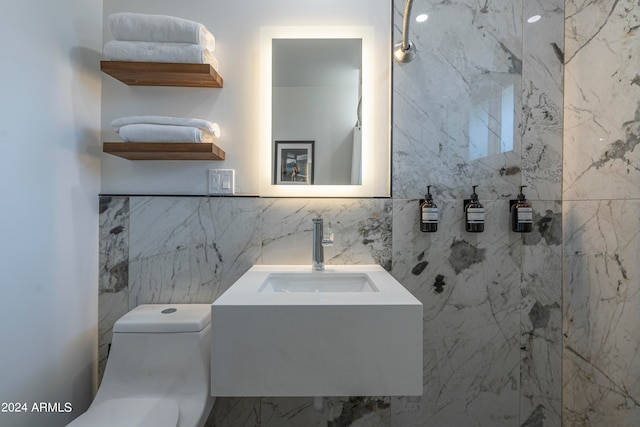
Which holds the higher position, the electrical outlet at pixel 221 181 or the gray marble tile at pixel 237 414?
the electrical outlet at pixel 221 181

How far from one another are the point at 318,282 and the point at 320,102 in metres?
0.76

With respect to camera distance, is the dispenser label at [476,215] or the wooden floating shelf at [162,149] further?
the dispenser label at [476,215]

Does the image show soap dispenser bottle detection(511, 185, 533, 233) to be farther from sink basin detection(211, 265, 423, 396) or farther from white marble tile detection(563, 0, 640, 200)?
sink basin detection(211, 265, 423, 396)

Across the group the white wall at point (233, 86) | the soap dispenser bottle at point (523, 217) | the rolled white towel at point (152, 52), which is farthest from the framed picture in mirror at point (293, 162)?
the soap dispenser bottle at point (523, 217)

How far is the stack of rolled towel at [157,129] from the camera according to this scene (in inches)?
44.1

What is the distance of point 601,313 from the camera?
115cm

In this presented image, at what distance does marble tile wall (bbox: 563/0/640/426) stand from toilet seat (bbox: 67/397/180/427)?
152 centimetres

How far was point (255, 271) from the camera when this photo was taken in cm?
118

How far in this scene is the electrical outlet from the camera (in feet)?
4.24

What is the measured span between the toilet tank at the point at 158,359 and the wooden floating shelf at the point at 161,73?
0.93 m

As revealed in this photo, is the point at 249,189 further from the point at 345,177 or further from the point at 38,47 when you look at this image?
the point at 38,47

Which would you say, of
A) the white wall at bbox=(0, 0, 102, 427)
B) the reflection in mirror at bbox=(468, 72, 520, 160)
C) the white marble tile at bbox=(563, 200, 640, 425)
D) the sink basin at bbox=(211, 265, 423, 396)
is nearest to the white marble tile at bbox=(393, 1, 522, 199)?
the reflection in mirror at bbox=(468, 72, 520, 160)

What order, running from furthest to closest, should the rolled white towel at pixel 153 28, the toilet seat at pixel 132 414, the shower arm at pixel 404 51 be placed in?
1. the shower arm at pixel 404 51
2. the rolled white towel at pixel 153 28
3. the toilet seat at pixel 132 414

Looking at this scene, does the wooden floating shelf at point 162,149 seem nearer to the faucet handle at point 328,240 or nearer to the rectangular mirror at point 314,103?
the rectangular mirror at point 314,103
